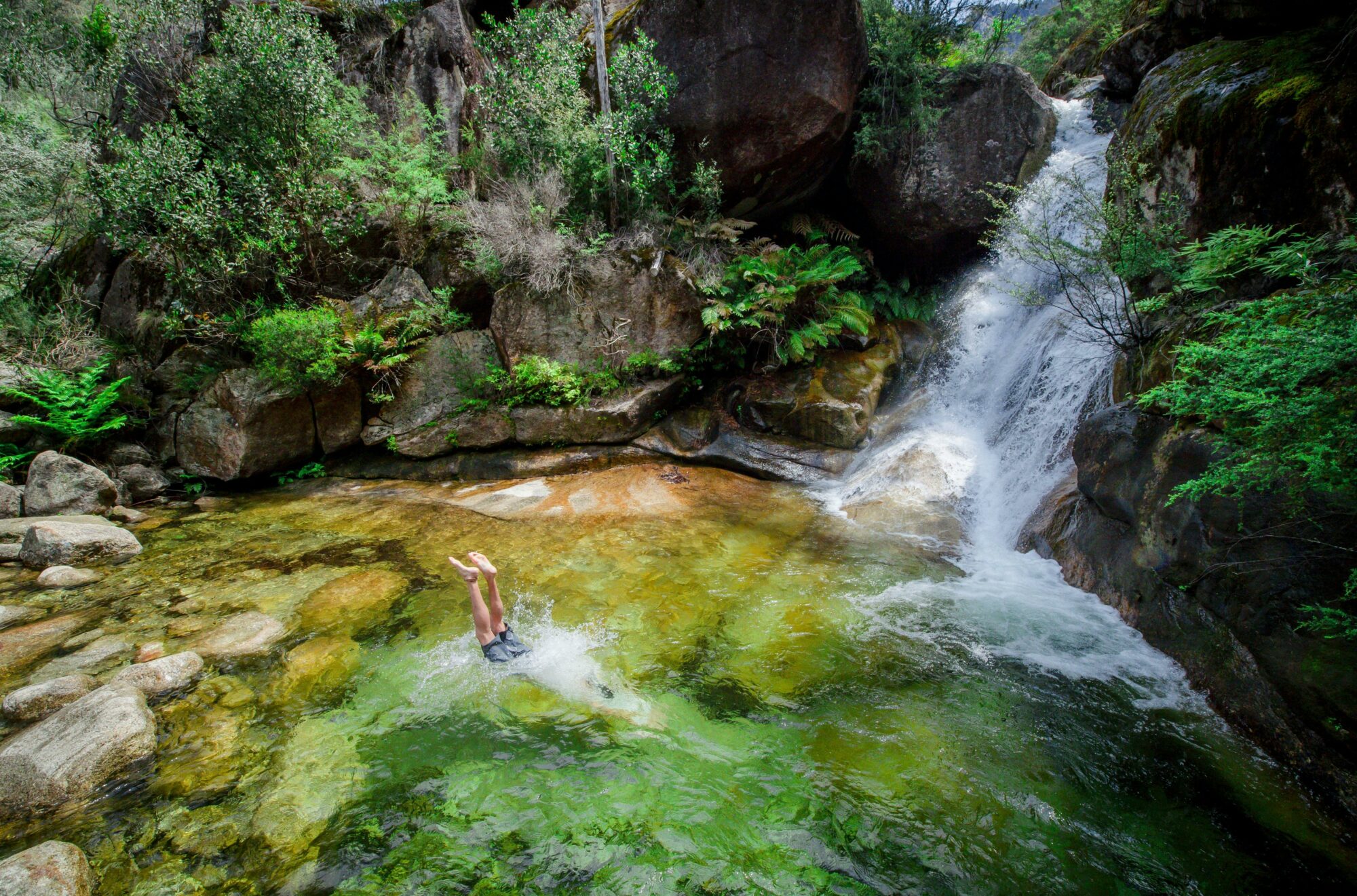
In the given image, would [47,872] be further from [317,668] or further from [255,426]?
[255,426]

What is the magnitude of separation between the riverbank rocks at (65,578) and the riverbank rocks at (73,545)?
31 cm

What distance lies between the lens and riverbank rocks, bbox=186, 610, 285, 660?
454cm

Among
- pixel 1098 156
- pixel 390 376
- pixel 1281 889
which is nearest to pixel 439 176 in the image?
pixel 390 376

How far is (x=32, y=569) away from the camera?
624 cm

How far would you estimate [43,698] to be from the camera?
3.82 m

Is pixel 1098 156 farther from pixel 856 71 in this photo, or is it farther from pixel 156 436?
pixel 156 436

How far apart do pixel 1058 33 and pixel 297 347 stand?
875 inches

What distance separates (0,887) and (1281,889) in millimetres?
5991

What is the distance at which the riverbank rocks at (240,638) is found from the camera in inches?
179

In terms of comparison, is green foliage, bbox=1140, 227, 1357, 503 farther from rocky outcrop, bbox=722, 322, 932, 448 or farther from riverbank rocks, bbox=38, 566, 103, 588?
riverbank rocks, bbox=38, 566, 103, 588

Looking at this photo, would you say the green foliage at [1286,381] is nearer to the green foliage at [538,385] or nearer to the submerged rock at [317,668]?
the submerged rock at [317,668]

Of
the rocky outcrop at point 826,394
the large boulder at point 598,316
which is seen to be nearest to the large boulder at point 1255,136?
the rocky outcrop at point 826,394

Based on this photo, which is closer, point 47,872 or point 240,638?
point 47,872

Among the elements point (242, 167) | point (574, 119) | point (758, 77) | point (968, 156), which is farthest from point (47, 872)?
point (968, 156)
